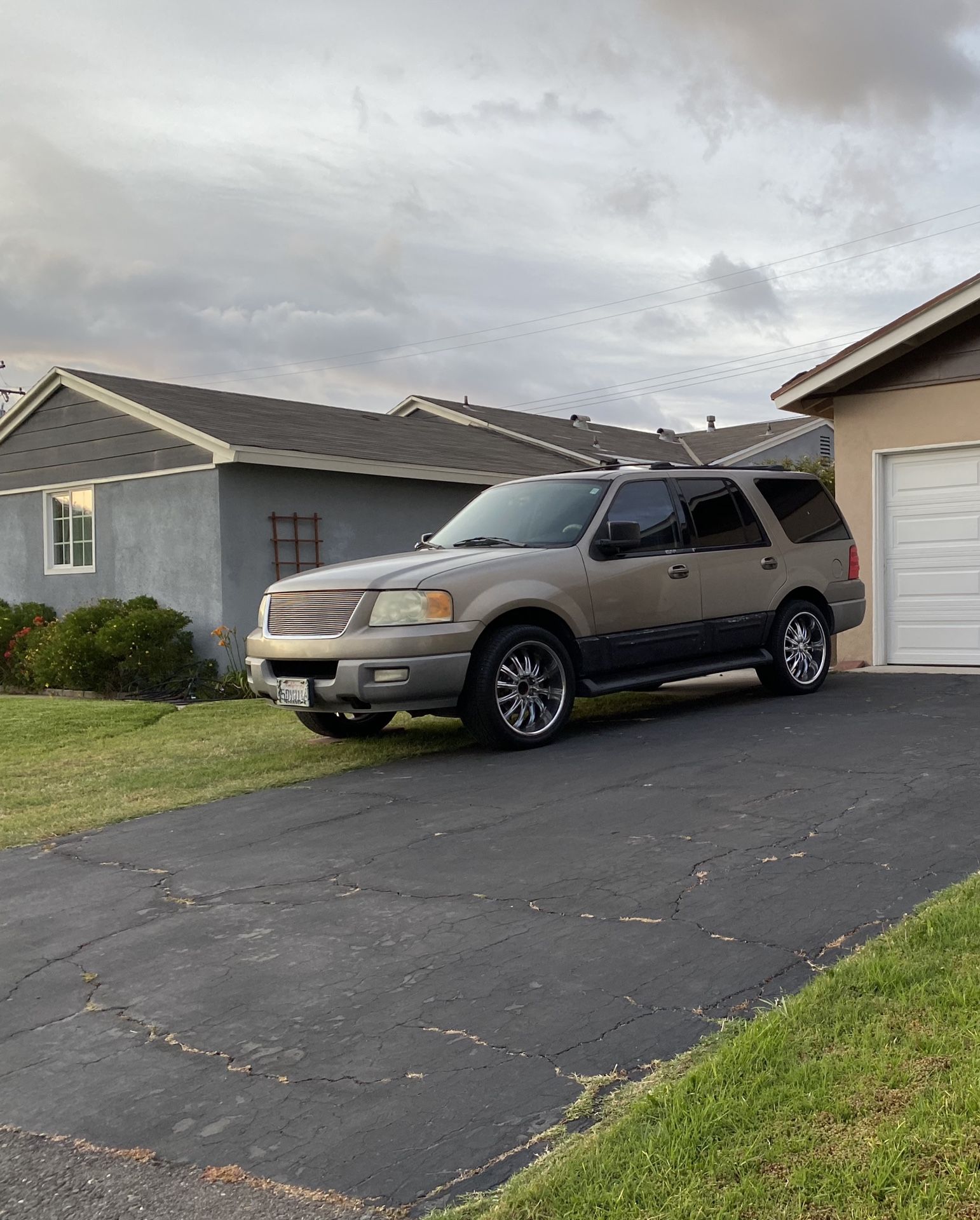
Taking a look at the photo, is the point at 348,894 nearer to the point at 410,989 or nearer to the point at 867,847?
the point at 410,989

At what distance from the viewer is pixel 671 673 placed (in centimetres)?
950

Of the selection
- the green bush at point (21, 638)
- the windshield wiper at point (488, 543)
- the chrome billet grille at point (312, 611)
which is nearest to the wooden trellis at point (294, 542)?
the green bush at point (21, 638)

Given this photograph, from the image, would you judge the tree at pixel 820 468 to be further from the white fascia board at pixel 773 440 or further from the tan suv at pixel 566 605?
the tan suv at pixel 566 605

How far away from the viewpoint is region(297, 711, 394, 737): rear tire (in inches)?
374

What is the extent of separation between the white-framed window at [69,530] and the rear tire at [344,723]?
966 centimetres

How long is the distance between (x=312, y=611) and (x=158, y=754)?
218cm

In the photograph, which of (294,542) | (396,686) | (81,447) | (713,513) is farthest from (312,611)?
(81,447)

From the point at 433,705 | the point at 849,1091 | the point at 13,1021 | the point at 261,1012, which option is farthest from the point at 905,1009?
the point at 433,705

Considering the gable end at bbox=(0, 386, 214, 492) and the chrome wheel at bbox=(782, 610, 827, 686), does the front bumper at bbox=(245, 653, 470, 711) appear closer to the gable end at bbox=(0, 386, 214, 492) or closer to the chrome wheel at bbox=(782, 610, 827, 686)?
the chrome wheel at bbox=(782, 610, 827, 686)

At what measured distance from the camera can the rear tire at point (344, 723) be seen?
31.2ft

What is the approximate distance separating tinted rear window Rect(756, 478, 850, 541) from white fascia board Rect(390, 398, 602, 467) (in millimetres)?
10567

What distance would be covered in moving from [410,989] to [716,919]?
123cm

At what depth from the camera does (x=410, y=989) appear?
399cm

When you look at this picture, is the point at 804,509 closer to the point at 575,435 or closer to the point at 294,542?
the point at 294,542
